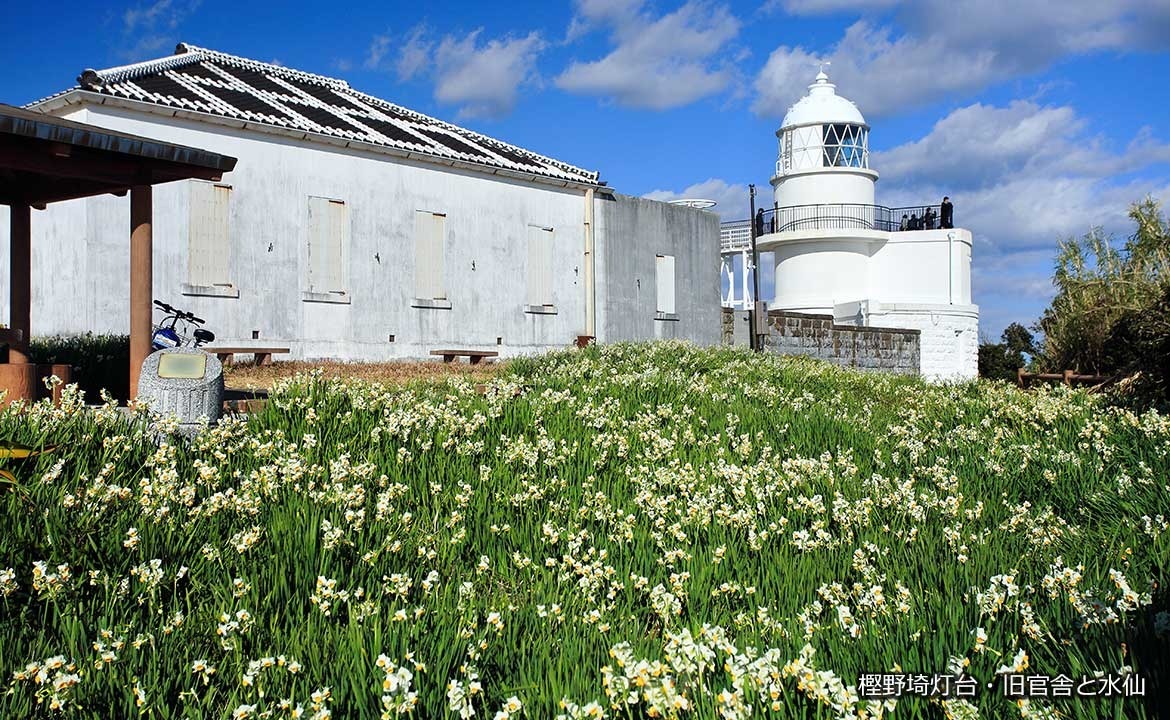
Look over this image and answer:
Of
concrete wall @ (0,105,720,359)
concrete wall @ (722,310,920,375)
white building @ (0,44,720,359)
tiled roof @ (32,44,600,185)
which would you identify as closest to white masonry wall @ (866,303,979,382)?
concrete wall @ (722,310,920,375)

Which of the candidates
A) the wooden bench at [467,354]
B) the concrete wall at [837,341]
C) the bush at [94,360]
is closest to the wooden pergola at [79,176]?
the bush at [94,360]

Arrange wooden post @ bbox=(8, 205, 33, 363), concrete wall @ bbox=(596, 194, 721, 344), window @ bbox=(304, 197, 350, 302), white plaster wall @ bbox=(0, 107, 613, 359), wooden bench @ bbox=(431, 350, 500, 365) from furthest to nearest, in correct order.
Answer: concrete wall @ bbox=(596, 194, 721, 344), wooden bench @ bbox=(431, 350, 500, 365), window @ bbox=(304, 197, 350, 302), white plaster wall @ bbox=(0, 107, 613, 359), wooden post @ bbox=(8, 205, 33, 363)

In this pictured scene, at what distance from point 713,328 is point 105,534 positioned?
22.8m

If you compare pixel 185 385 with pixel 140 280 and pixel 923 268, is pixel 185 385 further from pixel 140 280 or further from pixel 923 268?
pixel 923 268

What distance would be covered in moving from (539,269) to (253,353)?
7.57 meters

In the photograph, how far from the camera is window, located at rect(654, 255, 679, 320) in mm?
25656

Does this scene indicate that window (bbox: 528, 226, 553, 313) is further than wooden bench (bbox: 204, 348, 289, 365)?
Yes

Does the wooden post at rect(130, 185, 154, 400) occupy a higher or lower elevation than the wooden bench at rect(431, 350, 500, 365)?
higher

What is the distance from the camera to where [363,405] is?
8.30 meters

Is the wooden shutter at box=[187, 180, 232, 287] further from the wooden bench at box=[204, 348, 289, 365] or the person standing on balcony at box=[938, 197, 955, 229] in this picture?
the person standing on balcony at box=[938, 197, 955, 229]

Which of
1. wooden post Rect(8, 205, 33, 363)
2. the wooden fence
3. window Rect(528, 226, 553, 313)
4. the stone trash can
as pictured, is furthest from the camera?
window Rect(528, 226, 553, 313)

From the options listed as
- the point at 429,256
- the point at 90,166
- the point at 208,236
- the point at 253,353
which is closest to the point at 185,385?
the point at 90,166

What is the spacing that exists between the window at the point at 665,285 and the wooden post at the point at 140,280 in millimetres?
16830

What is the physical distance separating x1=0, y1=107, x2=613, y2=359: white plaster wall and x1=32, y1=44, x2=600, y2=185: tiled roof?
36 cm
